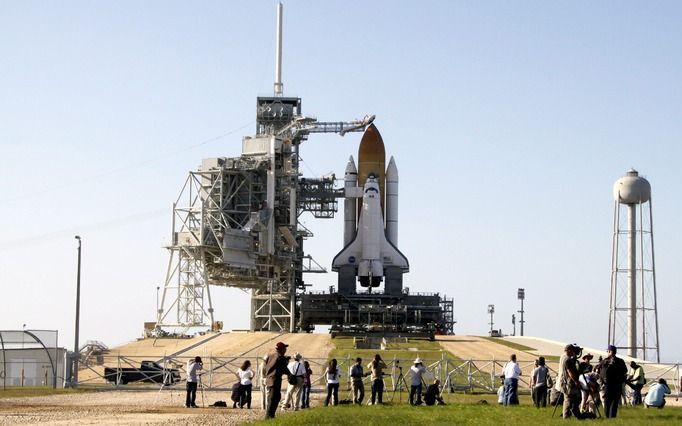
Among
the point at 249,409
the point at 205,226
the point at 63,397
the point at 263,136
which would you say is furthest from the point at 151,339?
the point at 249,409

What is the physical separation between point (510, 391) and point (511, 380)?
48 cm

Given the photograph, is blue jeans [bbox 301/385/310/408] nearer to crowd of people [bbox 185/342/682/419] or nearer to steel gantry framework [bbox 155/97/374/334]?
crowd of people [bbox 185/342/682/419]

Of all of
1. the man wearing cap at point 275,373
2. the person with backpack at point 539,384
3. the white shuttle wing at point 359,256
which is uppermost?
the white shuttle wing at point 359,256

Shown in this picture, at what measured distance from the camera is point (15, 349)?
158 ft

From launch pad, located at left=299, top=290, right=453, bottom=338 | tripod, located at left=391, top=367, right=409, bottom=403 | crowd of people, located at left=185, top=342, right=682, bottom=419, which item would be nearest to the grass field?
crowd of people, located at left=185, top=342, right=682, bottom=419

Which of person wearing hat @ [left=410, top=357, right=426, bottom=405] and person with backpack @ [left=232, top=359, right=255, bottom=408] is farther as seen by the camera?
person wearing hat @ [left=410, top=357, right=426, bottom=405]

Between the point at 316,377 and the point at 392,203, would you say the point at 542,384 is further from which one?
the point at 392,203

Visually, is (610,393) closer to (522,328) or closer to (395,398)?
(395,398)

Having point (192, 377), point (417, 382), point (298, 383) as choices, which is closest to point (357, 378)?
point (417, 382)

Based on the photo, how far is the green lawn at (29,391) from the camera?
41.8m

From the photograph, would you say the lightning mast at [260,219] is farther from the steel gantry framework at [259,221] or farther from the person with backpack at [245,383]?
the person with backpack at [245,383]

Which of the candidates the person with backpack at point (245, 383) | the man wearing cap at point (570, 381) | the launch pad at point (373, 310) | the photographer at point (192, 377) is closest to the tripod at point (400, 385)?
the person with backpack at point (245, 383)

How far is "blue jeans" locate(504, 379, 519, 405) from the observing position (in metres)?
36.2

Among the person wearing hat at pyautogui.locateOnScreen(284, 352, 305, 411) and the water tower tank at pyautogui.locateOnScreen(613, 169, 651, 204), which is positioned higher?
the water tower tank at pyautogui.locateOnScreen(613, 169, 651, 204)
